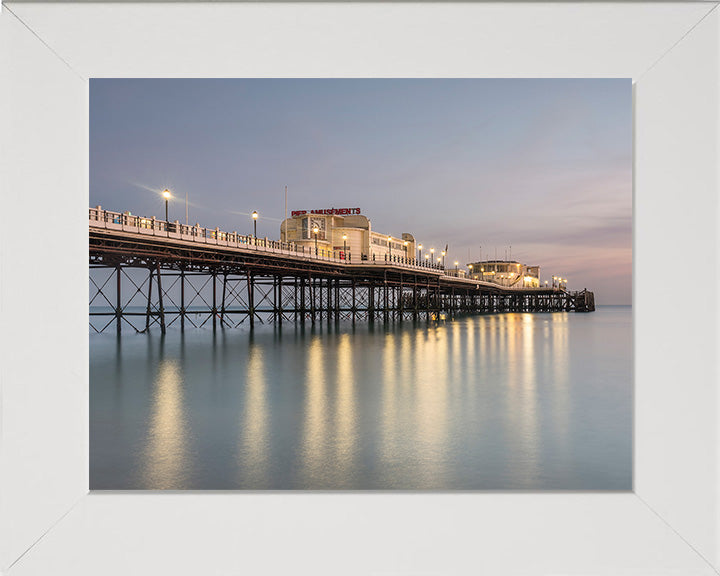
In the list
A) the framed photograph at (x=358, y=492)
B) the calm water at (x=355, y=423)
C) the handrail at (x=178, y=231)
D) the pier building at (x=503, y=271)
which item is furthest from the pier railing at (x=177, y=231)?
the pier building at (x=503, y=271)

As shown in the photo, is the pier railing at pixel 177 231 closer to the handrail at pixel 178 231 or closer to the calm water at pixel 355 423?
the handrail at pixel 178 231

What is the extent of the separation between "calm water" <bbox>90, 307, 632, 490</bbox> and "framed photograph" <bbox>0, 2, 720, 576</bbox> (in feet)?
5.82

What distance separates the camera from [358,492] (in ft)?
12.9

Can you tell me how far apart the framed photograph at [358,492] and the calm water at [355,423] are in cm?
177

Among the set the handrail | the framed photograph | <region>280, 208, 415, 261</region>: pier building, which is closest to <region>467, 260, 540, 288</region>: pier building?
<region>280, 208, 415, 261</region>: pier building

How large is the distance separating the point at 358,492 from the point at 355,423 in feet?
13.6

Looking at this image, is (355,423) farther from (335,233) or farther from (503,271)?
(503,271)

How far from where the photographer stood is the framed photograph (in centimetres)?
305

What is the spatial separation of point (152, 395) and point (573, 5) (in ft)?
33.4

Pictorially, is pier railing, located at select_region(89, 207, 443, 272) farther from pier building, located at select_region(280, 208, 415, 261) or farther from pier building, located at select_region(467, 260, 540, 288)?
pier building, located at select_region(467, 260, 540, 288)

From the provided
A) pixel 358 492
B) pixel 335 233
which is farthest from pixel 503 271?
pixel 358 492
